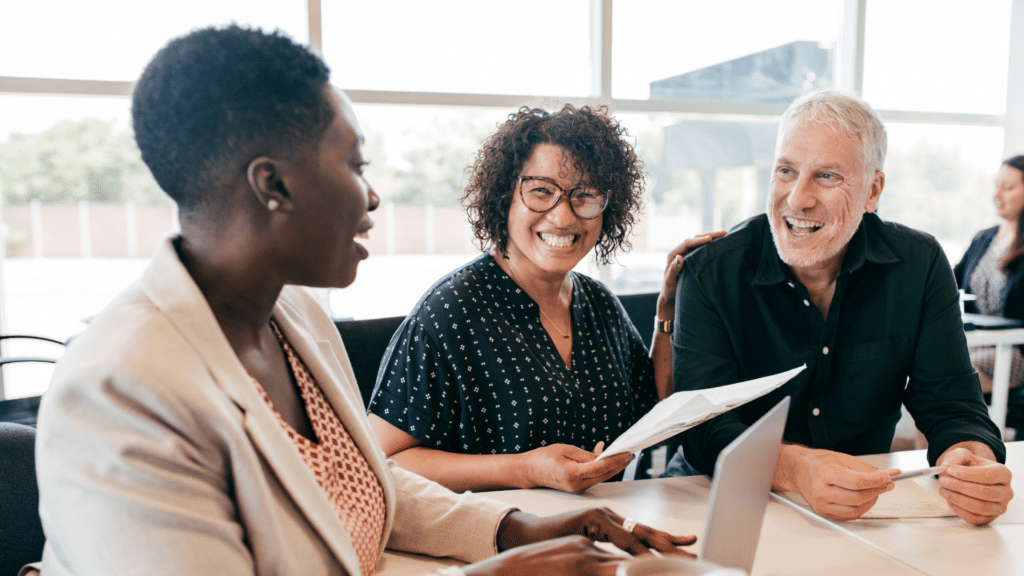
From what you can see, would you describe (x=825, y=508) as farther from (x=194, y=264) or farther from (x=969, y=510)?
(x=194, y=264)

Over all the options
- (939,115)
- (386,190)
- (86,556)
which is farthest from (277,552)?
(939,115)

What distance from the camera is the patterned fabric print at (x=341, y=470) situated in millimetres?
893

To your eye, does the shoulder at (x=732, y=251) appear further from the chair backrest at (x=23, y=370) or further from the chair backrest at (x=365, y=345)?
the chair backrest at (x=23, y=370)

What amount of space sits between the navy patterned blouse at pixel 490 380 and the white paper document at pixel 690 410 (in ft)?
1.15

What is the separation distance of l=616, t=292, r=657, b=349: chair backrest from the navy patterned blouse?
2.61ft

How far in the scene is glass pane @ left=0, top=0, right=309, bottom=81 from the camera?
2.78 meters

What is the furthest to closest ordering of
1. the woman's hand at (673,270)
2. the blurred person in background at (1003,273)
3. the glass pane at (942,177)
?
the glass pane at (942,177)
the blurred person in background at (1003,273)
the woman's hand at (673,270)

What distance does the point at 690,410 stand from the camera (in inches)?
41.9

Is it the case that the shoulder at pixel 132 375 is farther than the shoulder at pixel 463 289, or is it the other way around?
the shoulder at pixel 463 289

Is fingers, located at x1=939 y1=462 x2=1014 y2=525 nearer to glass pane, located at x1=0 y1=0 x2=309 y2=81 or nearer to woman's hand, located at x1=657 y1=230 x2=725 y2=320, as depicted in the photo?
woman's hand, located at x1=657 y1=230 x2=725 y2=320

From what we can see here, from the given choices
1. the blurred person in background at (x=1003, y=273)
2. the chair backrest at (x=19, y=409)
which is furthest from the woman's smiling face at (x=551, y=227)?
the blurred person in background at (x=1003, y=273)

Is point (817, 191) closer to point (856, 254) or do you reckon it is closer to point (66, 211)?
point (856, 254)

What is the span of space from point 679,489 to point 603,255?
774mm

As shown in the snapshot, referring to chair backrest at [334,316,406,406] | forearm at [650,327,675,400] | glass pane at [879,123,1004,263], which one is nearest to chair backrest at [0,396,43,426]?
chair backrest at [334,316,406,406]
